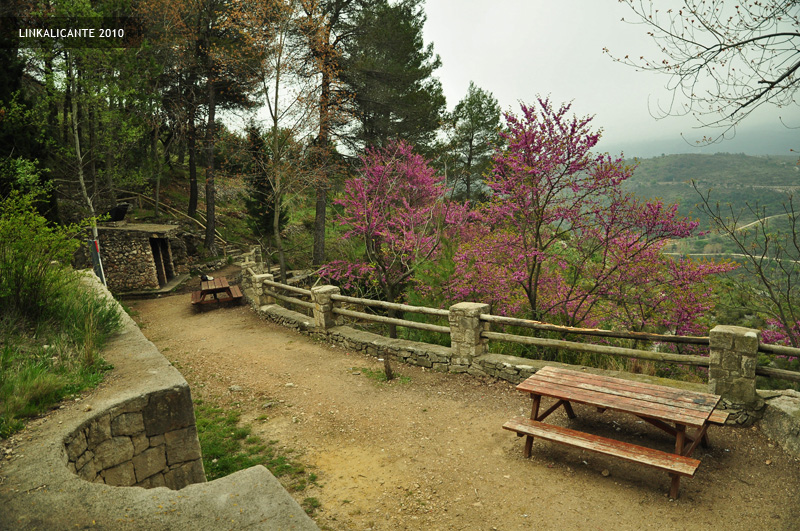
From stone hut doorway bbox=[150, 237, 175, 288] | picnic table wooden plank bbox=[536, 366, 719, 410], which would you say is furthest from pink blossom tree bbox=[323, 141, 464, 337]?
stone hut doorway bbox=[150, 237, 175, 288]

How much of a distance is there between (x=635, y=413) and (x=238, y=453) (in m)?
4.24

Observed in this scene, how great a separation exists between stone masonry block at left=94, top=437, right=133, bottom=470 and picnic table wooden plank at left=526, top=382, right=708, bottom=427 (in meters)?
3.70

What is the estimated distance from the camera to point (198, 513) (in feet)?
7.63

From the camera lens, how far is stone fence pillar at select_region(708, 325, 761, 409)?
4.47 meters

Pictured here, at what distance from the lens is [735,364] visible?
4.54 metres

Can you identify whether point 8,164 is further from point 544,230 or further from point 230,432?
point 544,230

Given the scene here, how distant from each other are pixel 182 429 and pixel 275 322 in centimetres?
745

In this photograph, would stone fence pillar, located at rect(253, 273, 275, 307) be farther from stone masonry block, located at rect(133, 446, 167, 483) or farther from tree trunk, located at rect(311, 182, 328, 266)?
stone masonry block, located at rect(133, 446, 167, 483)

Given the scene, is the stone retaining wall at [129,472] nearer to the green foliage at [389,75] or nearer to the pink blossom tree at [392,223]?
the pink blossom tree at [392,223]

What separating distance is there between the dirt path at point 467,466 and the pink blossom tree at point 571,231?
8.97 ft

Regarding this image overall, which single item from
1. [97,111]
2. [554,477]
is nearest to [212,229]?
[97,111]

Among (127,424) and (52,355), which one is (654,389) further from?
(52,355)

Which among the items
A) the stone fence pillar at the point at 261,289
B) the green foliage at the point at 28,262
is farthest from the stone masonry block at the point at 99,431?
the stone fence pillar at the point at 261,289

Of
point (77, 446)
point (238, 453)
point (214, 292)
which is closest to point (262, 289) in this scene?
point (214, 292)
